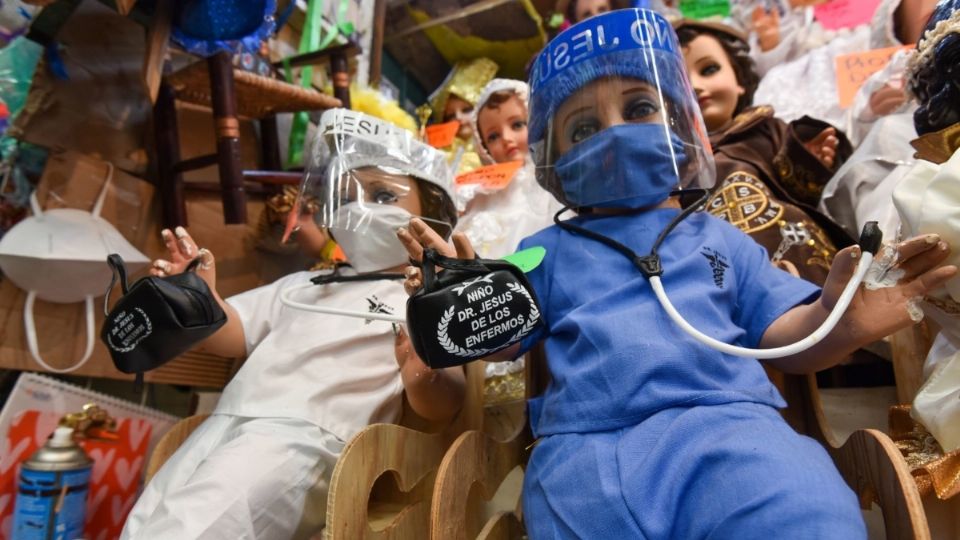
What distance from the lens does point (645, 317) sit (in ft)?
2.52

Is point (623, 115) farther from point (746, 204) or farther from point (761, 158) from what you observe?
point (761, 158)

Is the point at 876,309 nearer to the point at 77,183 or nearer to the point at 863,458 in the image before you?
the point at 863,458

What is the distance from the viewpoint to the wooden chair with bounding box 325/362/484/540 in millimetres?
738

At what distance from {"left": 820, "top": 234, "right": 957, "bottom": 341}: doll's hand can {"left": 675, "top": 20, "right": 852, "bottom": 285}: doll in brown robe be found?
25cm

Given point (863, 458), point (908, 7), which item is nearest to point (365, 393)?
point (863, 458)

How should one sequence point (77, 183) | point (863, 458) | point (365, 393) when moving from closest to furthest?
point (863, 458), point (365, 393), point (77, 183)

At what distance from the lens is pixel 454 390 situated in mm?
941

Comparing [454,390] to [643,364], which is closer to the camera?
[643,364]

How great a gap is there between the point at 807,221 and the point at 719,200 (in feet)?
0.52

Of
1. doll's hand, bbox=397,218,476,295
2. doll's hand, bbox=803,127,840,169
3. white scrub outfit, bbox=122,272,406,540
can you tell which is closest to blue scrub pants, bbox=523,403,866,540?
doll's hand, bbox=397,218,476,295

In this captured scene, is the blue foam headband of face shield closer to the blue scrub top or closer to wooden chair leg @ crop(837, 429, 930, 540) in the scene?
the blue scrub top

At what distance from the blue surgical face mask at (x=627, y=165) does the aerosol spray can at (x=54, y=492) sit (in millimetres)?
1091

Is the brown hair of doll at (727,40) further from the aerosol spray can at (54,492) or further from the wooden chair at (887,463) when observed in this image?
the aerosol spray can at (54,492)

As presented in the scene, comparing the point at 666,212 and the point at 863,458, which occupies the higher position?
the point at 666,212
